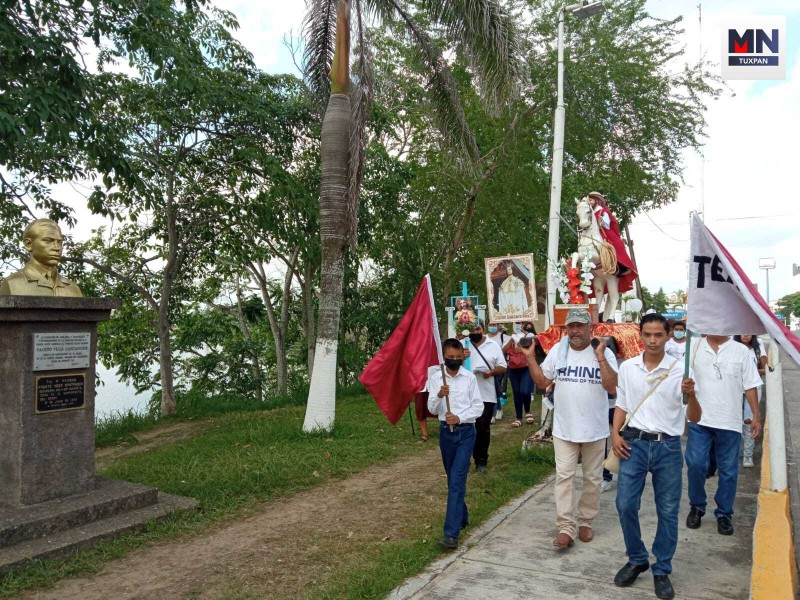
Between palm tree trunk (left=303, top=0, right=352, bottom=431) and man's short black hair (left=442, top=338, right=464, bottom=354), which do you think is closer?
man's short black hair (left=442, top=338, right=464, bottom=354)

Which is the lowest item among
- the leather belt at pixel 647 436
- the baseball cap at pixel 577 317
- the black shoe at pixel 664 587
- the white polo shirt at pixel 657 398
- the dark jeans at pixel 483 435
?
the black shoe at pixel 664 587

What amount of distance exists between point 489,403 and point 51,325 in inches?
184

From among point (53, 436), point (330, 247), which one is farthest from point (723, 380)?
point (53, 436)

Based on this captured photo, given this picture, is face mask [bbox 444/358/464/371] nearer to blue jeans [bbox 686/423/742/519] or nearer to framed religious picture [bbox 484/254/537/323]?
blue jeans [bbox 686/423/742/519]

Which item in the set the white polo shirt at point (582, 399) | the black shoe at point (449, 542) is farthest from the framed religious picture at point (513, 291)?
the black shoe at point (449, 542)

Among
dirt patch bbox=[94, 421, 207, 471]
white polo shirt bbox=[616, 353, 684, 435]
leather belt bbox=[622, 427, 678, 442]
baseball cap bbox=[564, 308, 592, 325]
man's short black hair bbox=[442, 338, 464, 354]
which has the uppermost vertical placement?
baseball cap bbox=[564, 308, 592, 325]

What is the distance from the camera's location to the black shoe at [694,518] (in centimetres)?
568

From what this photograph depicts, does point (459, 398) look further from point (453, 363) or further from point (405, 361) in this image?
point (405, 361)

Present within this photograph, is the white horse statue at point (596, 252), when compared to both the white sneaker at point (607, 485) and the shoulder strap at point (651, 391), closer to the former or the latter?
the white sneaker at point (607, 485)

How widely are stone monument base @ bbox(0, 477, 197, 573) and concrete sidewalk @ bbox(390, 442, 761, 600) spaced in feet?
8.90

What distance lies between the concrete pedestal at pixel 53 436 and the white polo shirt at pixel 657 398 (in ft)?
14.0

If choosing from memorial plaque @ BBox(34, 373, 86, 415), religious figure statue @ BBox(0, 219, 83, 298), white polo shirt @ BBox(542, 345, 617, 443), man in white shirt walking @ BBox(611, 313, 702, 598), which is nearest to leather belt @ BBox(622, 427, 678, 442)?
man in white shirt walking @ BBox(611, 313, 702, 598)

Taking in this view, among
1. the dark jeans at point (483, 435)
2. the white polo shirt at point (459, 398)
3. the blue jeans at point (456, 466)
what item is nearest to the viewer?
the blue jeans at point (456, 466)

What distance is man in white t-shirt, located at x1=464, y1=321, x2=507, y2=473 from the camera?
7.56 metres
